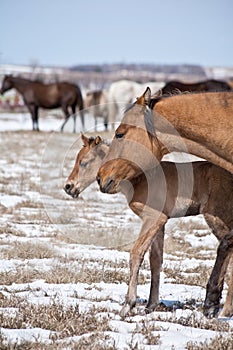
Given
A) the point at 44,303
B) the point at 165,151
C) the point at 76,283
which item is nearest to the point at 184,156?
the point at 165,151

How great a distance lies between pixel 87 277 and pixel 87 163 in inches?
57.6

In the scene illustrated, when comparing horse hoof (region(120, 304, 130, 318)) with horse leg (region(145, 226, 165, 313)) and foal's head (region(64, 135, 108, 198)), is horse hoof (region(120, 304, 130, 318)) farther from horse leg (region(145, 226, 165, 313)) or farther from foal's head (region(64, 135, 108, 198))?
foal's head (region(64, 135, 108, 198))

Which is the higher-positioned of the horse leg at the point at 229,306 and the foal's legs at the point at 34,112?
the horse leg at the point at 229,306

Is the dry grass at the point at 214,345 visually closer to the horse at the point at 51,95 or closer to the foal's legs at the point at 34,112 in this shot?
the foal's legs at the point at 34,112

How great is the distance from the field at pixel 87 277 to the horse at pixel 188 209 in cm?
21

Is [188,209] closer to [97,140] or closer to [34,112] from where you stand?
[97,140]

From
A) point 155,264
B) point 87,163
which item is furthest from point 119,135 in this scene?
point 87,163

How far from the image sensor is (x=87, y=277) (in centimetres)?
641

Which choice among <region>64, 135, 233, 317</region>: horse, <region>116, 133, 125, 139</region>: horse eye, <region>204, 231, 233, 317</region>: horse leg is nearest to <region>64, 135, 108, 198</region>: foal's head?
<region>64, 135, 233, 317</region>: horse

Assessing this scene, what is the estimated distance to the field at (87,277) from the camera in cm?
452

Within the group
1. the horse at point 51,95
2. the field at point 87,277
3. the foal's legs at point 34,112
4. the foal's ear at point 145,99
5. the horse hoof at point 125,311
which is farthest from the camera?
the horse at point 51,95

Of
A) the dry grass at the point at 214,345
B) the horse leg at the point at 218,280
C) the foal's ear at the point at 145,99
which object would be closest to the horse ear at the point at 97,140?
the foal's ear at the point at 145,99

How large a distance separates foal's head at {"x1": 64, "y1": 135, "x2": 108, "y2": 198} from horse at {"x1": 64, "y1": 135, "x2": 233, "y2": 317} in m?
1.54

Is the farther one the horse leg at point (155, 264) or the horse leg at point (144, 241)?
the horse leg at point (155, 264)
